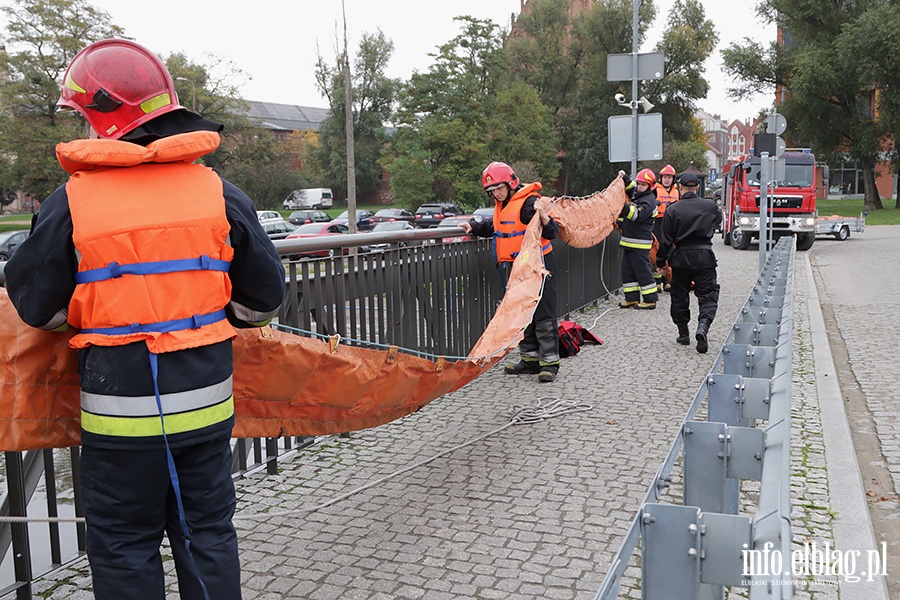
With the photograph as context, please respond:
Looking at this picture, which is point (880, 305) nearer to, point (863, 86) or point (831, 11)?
point (863, 86)

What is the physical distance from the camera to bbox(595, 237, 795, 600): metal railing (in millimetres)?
1833

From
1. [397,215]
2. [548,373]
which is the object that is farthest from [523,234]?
[397,215]

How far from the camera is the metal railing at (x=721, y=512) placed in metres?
1.83

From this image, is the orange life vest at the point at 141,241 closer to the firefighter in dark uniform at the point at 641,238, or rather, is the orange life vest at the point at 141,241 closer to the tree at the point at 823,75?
the firefighter in dark uniform at the point at 641,238

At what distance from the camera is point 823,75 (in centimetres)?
4538

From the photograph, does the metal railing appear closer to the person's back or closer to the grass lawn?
the person's back

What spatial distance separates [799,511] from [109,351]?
3.93 meters

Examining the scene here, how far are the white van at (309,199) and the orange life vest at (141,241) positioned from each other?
2692 inches

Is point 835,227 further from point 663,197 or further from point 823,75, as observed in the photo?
point 663,197

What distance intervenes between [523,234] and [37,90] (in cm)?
4369

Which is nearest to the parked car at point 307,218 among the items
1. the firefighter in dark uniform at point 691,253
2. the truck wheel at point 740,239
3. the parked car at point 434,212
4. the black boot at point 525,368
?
the parked car at point 434,212

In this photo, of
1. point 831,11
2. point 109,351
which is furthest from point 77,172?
point 831,11

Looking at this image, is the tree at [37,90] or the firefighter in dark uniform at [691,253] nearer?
the firefighter in dark uniform at [691,253]

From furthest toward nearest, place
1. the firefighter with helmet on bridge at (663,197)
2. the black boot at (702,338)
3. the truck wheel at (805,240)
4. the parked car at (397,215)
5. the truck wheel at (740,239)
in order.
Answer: the parked car at (397,215), the truck wheel at (740,239), the truck wheel at (805,240), the firefighter with helmet on bridge at (663,197), the black boot at (702,338)
